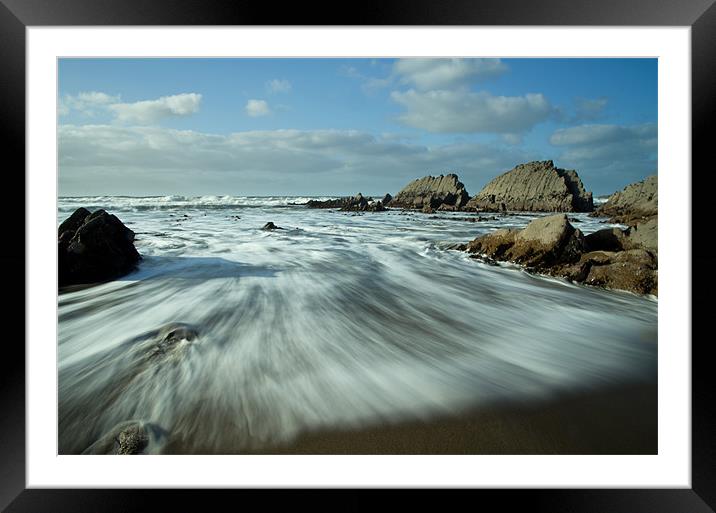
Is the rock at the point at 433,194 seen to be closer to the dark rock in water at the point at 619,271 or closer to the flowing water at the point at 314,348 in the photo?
the dark rock in water at the point at 619,271

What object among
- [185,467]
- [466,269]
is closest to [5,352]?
[185,467]

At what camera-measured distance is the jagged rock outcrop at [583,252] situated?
3.38m

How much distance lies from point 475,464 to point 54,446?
6.19 ft

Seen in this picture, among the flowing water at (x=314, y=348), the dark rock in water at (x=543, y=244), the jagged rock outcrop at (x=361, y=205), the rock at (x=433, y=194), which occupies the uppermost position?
the rock at (x=433, y=194)

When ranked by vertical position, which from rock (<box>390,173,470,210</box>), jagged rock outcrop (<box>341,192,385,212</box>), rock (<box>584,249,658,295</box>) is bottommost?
rock (<box>584,249,658,295</box>)

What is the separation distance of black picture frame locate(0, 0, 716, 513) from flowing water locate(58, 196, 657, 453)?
23 cm

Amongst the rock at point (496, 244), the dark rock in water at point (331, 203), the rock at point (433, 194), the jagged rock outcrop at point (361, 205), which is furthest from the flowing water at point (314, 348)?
the rock at point (433, 194)

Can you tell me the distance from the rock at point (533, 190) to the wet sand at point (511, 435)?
16.0 m

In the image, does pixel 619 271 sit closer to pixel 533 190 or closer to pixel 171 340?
pixel 171 340

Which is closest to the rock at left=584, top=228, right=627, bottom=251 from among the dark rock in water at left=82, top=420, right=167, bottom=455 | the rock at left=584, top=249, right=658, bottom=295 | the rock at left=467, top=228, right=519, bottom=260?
the rock at left=584, top=249, right=658, bottom=295

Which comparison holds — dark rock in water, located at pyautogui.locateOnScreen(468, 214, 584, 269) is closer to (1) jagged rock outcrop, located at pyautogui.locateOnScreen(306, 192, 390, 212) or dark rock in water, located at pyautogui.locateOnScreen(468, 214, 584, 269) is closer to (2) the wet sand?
(2) the wet sand

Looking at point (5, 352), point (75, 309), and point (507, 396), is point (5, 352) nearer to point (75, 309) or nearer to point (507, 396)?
point (75, 309)

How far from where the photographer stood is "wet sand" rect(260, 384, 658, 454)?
146cm
